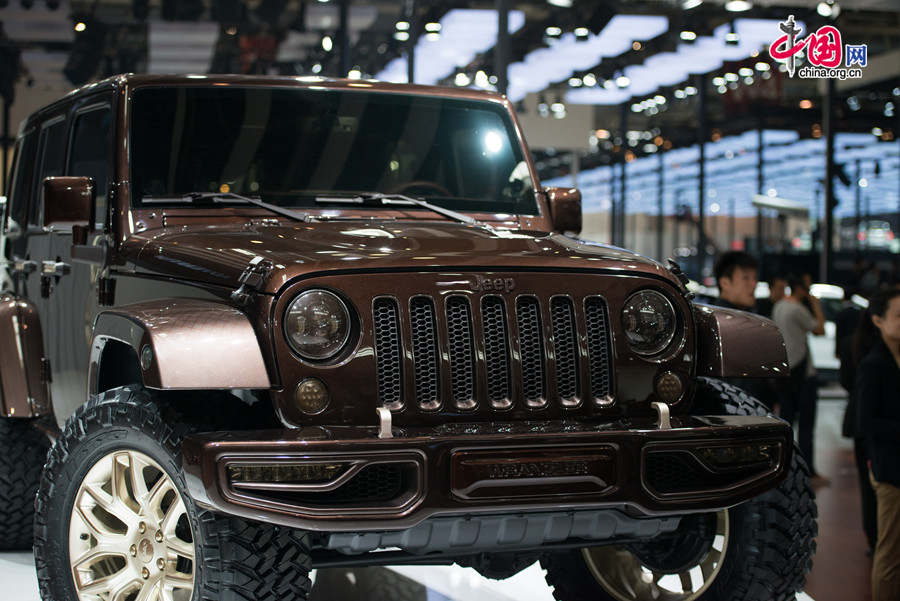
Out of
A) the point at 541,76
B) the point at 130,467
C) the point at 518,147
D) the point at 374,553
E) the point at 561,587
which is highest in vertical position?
the point at 541,76

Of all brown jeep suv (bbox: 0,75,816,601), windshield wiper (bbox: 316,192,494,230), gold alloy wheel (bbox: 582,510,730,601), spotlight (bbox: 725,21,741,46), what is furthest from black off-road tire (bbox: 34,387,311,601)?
spotlight (bbox: 725,21,741,46)

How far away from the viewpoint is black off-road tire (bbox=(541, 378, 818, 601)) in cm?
348

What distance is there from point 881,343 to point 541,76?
16.3m

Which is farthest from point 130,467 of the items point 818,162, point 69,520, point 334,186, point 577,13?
point 818,162

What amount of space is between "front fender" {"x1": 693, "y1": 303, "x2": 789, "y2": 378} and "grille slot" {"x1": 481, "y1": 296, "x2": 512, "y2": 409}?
2.32ft

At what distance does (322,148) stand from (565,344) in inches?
59.9

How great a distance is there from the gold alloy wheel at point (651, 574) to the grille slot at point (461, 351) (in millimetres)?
940

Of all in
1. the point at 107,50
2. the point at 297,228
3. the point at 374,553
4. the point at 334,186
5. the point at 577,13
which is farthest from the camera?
the point at 107,50

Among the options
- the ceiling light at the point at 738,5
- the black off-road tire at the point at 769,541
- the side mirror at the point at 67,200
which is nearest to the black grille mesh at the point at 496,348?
the black off-road tire at the point at 769,541

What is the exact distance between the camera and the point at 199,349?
3.04 metres

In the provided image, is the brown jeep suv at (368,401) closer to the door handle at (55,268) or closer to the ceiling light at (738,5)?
the door handle at (55,268)

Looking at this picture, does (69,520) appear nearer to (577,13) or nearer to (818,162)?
(577,13)

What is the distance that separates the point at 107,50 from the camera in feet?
59.3

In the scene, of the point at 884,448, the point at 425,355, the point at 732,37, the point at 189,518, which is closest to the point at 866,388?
the point at 884,448
